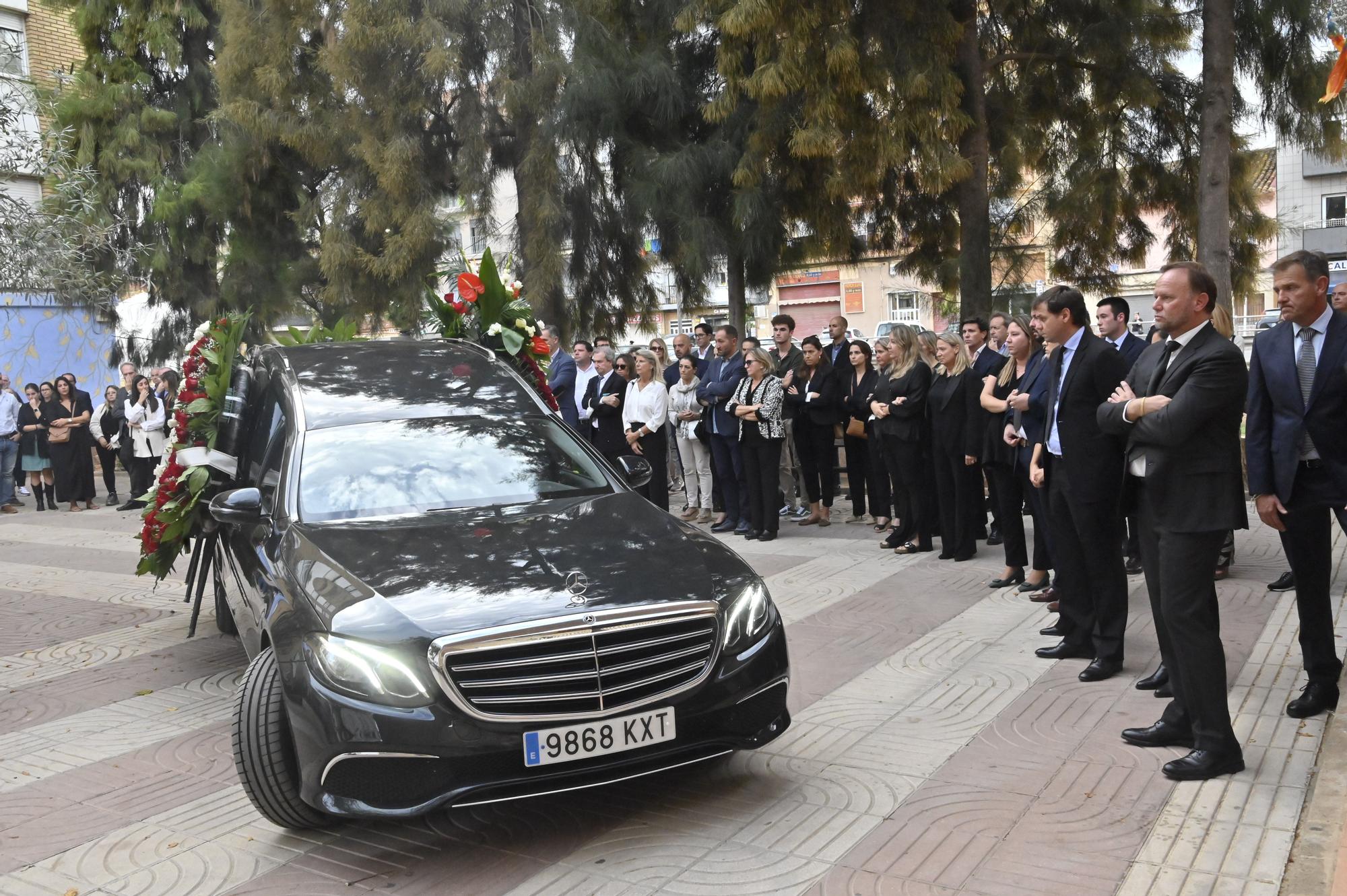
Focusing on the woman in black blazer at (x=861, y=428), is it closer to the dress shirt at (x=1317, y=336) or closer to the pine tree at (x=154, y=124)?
the dress shirt at (x=1317, y=336)

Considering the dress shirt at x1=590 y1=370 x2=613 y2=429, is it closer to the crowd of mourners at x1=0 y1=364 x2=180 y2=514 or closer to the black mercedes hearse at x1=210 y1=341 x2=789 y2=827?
the crowd of mourners at x1=0 y1=364 x2=180 y2=514

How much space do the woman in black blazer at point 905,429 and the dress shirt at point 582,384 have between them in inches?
168

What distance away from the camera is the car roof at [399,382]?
20.2ft

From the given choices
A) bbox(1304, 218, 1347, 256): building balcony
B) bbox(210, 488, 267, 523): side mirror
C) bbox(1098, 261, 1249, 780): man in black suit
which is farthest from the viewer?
bbox(1304, 218, 1347, 256): building balcony

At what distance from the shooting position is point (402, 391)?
6332 millimetres

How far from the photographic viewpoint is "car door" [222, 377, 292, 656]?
215 inches

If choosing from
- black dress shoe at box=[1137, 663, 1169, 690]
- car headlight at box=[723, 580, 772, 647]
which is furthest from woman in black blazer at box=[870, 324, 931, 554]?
car headlight at box=[723, 580, 772, 647]

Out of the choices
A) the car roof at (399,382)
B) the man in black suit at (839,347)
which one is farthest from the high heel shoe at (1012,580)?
the car roof at (399,382)

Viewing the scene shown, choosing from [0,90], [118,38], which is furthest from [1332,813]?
[118,38]

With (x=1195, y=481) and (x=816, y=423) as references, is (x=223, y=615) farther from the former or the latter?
(x=1195, y=481)

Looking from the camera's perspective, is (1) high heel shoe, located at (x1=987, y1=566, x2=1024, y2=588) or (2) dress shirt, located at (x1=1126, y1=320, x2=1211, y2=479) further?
(1) high heel shoe, located at (x1=987, y1=566, x2=1024, y2=588)

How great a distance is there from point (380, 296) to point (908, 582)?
39.8 feet

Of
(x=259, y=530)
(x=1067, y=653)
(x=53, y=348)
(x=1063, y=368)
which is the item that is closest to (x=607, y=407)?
(x=1067, y=653)

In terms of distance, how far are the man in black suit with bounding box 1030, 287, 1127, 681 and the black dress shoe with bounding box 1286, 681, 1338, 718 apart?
990mm
